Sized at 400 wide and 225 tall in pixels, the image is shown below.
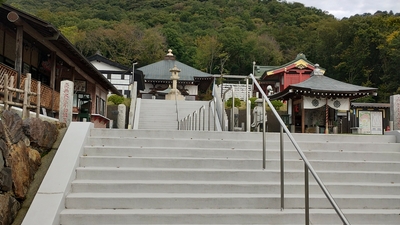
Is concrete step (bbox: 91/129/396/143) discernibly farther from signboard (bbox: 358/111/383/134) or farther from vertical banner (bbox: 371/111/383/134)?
vertical banner (bbox: 371/111/383/134)

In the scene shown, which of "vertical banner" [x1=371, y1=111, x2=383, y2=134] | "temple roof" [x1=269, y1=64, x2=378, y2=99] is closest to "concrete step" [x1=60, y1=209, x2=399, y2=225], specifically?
"temple roof" [x1=269, y1=64, x2=378, y2=99]

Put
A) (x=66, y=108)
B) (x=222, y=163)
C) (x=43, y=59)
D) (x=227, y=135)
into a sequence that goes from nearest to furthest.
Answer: (x=222, y=163) < (x=227, y=135) < (x=66, y=108) < (x=43, y=59)

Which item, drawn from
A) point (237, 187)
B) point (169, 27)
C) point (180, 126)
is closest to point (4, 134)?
point (237, 187)

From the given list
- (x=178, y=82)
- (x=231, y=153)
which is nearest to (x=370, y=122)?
(x=178, y=82)

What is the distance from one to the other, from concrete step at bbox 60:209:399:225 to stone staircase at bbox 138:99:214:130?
9.76 meters

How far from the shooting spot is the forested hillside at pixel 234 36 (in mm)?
41688

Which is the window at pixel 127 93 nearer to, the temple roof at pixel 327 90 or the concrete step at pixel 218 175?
the temple roof at pixel 327 90

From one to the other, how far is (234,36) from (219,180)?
167ft

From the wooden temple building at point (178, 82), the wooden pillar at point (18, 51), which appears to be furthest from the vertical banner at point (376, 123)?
the wooden pillar at point (18, 51)

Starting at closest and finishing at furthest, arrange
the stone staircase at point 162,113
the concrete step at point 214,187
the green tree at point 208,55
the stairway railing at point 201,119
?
the concrete step at point 214,187 < the stairway railing at point 201,119 < the stone staircase at point 162,113 < the green tree at point 208,55

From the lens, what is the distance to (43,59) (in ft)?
47.2

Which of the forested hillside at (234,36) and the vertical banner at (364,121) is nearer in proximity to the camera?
the vertical banner at (364,121)

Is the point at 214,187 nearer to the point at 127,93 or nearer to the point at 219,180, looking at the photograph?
the point at 219,180

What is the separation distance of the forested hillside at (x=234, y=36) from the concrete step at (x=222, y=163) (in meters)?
36.0
